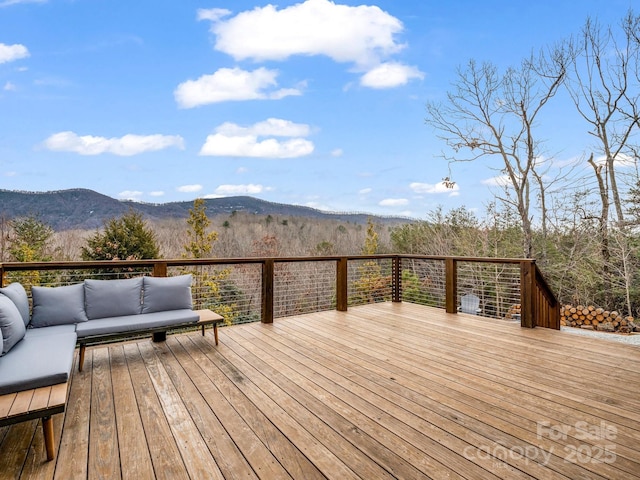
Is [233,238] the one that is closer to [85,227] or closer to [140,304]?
[85,227]

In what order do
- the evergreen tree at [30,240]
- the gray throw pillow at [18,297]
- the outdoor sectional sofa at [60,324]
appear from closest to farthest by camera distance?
1. the outdoor sectional sofa at [60,324]
2. the gray throw pillow at [18,297]
3. the evergreen tree at [30,240]

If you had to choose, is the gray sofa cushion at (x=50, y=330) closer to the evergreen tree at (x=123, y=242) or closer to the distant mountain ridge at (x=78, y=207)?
the evergreen tree at (x=123, y=242)

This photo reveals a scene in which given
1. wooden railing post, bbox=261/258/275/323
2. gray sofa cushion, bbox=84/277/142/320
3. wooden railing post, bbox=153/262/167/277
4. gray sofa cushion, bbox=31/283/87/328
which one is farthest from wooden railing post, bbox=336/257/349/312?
gray sofa cushion, bbox=31/283/87/328

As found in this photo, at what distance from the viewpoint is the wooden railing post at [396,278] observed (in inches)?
224

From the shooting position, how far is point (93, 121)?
846cm

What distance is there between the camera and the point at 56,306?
3.01 meters

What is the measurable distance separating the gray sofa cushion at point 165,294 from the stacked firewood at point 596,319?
253 inches

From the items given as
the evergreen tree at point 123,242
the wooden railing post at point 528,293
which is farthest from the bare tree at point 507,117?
the evergreen tree at point 123,242

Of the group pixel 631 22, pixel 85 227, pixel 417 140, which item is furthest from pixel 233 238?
pixel 631 22

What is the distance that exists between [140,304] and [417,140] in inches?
278

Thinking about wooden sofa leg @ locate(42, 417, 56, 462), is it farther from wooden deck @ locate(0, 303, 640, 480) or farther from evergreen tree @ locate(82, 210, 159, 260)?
evergreen tree @ locate(82, 210, 159, 260)

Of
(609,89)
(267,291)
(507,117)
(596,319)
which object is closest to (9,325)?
(267,291)

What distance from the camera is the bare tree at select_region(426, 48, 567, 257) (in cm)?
720

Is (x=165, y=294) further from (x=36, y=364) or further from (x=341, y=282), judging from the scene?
(x=341, y=282)
